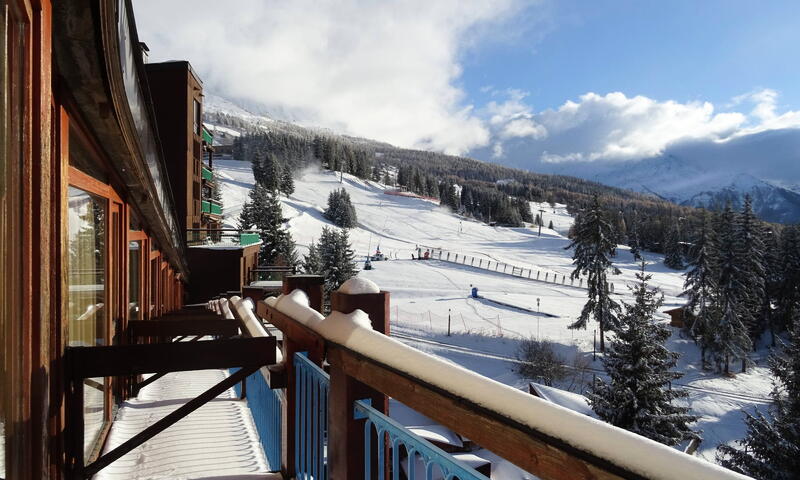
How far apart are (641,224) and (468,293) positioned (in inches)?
2356

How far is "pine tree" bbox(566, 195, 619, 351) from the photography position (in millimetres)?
29375

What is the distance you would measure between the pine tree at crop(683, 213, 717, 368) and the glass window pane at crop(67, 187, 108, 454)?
3437 cm

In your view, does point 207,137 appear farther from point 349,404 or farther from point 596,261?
point 349,404

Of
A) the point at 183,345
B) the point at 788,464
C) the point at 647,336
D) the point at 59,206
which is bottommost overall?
the point at 788,464

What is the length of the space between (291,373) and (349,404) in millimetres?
1013

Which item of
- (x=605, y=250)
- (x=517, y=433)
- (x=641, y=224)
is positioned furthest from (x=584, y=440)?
(x=641, y=224)

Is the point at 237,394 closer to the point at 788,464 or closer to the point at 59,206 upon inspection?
the point at 59,206

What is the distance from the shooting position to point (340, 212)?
65625mm

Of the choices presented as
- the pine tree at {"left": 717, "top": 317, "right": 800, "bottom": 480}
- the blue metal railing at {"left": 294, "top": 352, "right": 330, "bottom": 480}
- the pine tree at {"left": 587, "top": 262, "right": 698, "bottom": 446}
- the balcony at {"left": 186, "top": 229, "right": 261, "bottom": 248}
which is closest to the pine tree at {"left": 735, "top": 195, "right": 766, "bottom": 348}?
the pine tree at {"left": 717, "top": 317, "right": 800, "bottom": 480}

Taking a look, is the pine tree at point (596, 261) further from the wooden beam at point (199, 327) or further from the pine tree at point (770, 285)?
the wooden beam at point (199, 327)

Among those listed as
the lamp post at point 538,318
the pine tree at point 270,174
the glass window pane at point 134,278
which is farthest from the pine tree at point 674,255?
the glass window pane at point 134,278

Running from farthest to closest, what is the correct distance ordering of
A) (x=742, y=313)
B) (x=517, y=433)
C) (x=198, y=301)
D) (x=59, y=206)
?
(x=742, y=313) < (x=198, y=301) < (x=59, y=206) < (x=517, y=433)

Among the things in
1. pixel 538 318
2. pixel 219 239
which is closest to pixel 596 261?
pixel 538 318

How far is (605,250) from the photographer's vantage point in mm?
31469
